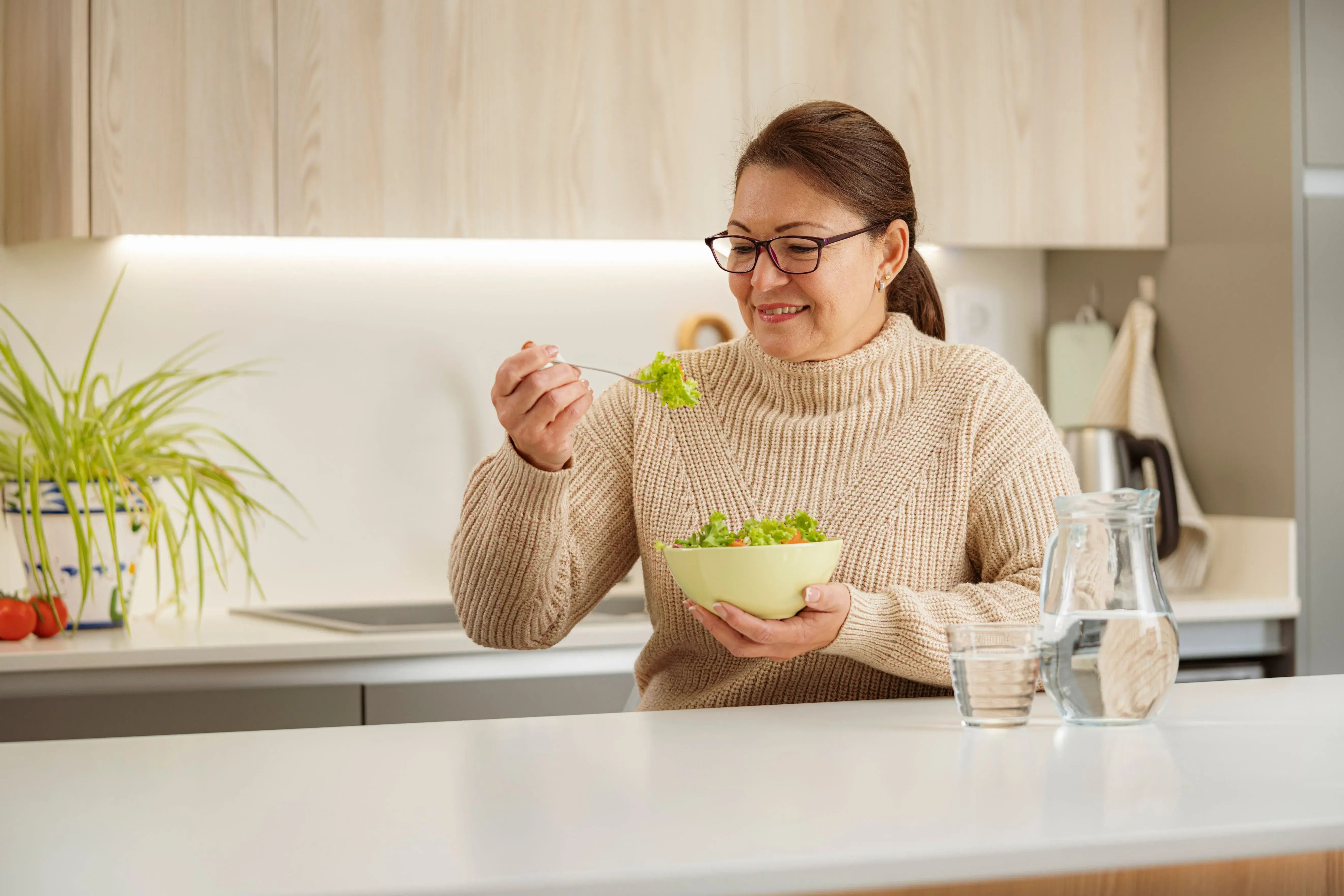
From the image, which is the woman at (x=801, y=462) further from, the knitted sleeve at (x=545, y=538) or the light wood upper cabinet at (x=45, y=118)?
the light wood upper cabinet at (x=45, y=118)

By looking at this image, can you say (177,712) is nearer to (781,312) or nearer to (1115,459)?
(781,312)

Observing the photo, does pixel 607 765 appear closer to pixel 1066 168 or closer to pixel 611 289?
pixel 611 289

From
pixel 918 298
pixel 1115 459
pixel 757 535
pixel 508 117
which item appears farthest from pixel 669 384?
pixel 1115 459

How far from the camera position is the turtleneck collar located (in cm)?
151

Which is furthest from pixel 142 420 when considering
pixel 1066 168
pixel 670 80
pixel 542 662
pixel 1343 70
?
pixel 1343 70

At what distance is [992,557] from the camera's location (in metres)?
1.42

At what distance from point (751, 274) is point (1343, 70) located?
1.63 meters

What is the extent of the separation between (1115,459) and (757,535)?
1.74 meters

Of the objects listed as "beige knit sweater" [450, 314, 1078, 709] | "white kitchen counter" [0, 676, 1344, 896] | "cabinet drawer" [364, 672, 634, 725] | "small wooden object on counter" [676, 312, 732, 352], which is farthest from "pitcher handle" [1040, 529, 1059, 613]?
"small wooden object on counter" [676, 312, 732, 352]

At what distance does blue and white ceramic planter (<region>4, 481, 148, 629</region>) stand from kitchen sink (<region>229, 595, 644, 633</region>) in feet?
0.98

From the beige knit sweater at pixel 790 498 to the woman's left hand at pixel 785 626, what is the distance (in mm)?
136

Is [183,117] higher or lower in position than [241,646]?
higher

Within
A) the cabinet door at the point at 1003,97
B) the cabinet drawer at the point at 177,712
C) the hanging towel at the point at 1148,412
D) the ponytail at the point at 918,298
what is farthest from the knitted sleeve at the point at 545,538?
the hanging towel at the point at 1148,412

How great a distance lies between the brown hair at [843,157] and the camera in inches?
57.7
